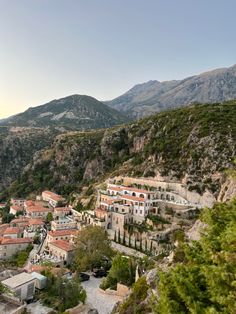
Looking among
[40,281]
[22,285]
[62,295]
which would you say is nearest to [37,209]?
[40,281]

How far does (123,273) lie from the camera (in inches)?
1459

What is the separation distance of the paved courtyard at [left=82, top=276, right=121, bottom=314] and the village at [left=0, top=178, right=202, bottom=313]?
20.1ft

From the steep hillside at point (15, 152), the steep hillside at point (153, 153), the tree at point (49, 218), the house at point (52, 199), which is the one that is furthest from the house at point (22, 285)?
the steep hillside at point (15, 152)

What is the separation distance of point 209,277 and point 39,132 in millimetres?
155916

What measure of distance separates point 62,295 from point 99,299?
152 inches

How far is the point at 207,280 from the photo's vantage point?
10305mm

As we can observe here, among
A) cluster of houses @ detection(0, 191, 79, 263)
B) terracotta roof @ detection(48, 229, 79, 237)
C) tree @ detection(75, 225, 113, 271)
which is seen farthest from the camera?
terracotta roof @ detection(48, 229, 79, 237)

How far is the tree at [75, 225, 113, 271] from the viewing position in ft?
145

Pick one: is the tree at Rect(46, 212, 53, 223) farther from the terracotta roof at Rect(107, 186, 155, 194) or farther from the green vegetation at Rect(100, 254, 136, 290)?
the green vegetation at Rect(100, 254, 136, 290)

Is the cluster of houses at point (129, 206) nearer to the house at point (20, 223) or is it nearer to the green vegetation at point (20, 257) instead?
the house at point (20, 223)

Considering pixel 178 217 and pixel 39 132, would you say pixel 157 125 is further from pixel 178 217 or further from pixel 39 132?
pixel 39 132

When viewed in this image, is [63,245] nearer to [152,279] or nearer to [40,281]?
[40,281]

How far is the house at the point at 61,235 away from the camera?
5309cm

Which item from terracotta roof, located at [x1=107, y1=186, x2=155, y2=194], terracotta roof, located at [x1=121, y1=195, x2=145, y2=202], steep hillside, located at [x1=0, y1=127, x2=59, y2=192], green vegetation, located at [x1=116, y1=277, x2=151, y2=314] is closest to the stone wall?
terracotta roof, located at [x1=107, y1=186, x2=155, y2=194]
